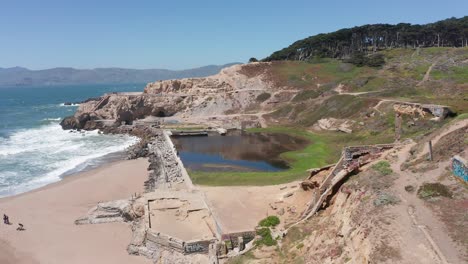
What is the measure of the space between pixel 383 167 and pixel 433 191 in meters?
3.97

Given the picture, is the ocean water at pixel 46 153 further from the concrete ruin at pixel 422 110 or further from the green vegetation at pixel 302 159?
the concrete ruin at pixel 422 110

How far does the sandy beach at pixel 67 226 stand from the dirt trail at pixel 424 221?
49.1 feet

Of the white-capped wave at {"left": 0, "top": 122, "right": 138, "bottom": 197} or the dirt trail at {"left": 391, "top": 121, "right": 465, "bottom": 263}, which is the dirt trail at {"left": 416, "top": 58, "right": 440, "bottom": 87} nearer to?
the white-capped wave at {"left": 0, "top": 122, "right": 138, "bottom": 197}

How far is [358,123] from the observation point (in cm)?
5431

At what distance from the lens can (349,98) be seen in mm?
64250

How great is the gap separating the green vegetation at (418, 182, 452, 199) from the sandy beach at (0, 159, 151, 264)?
1562 centimetres

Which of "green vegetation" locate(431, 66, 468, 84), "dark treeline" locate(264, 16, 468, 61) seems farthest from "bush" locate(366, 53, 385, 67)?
"dark treeline" locate(264, 16, 468, 61)

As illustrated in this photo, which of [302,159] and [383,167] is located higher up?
[383,167]

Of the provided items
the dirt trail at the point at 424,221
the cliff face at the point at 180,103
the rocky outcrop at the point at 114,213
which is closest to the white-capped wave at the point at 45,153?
the cliff face at the point at 180,103

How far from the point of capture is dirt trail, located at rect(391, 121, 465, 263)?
43.7ft

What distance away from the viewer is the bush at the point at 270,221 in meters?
24.4

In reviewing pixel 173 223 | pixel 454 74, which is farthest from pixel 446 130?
pixel 454 74

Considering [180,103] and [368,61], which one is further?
[368,61]

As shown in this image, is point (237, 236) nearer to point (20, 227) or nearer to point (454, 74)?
point (20, 227)
